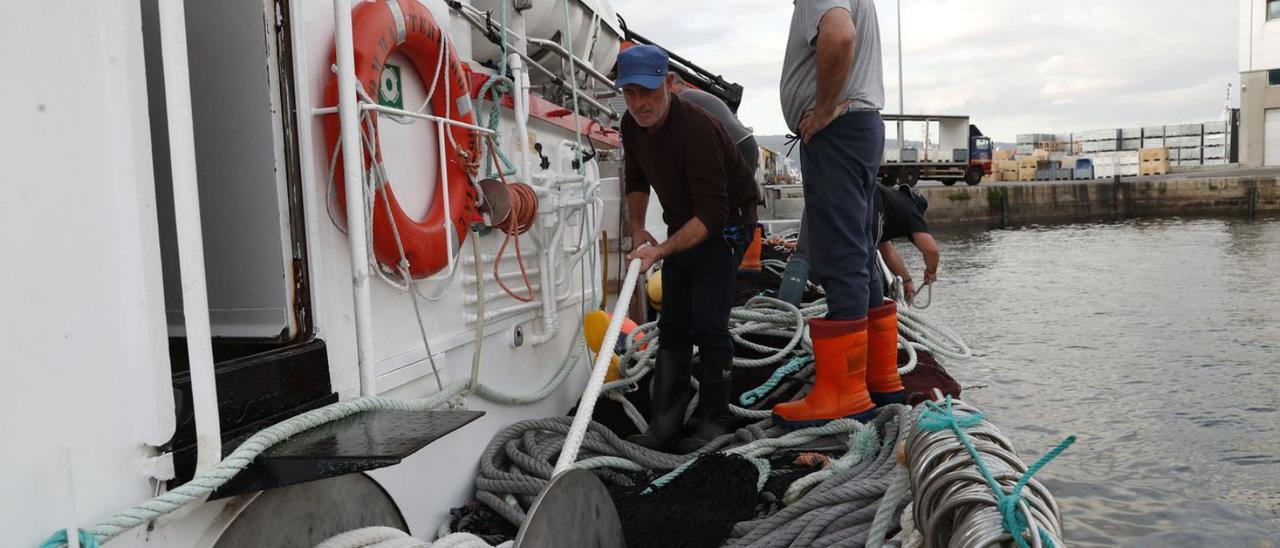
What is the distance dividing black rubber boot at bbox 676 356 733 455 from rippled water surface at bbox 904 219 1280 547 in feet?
4.86

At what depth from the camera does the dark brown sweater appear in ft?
9.82

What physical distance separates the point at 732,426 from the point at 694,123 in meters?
1.15

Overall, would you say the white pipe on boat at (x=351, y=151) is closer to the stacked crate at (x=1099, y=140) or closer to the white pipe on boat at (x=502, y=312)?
the white pipe on boat at (x=502, y=312)

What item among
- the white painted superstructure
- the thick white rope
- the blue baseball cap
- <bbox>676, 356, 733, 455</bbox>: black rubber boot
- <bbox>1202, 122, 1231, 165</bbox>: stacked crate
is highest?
<bbox>1202, 122, 1231, 165</bbox>: stacked crate

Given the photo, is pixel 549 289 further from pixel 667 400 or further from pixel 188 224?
pixel 188 224

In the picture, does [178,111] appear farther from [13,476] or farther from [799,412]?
[799,412]

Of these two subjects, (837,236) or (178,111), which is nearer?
(178,111)

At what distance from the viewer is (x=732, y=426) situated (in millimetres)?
3334

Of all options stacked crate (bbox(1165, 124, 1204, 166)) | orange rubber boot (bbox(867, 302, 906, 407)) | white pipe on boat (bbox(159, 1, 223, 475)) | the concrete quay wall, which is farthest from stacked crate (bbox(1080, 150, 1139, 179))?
white pipe on boat (bbox(159, 1, 223, 475))

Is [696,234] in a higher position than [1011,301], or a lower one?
higher

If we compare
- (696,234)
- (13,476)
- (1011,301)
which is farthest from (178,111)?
(1011,301)

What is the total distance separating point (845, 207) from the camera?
2922mm

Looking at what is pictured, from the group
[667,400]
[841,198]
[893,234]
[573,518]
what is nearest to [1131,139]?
[893,234]

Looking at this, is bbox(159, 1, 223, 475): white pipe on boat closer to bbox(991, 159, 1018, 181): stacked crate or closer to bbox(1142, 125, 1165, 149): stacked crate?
bbox(991, 159, 1018, 181): stacked crate
